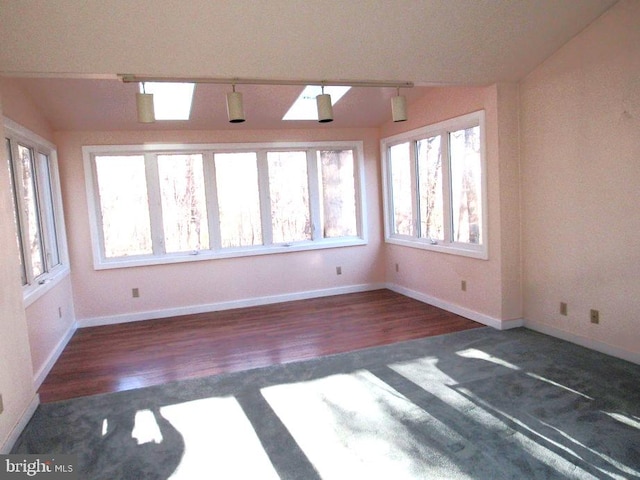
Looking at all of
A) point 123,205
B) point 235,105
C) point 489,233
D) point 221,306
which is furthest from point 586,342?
point 123,205

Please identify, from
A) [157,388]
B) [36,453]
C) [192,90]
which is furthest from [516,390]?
[192,90]

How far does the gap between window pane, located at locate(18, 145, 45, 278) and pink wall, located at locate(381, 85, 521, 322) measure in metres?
3.95

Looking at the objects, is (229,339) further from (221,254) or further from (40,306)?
(40,306)

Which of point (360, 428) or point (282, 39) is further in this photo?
point (282, 39)

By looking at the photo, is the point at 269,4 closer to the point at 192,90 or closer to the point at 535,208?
the point at 192,90

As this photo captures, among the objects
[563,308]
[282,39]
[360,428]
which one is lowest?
[360,428]

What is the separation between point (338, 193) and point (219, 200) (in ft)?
5.21

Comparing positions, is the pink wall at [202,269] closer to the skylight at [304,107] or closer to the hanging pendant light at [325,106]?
the skylight at [304,107]

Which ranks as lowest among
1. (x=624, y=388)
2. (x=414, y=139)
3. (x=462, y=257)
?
(x=624, y=388)

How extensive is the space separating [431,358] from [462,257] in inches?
56.8

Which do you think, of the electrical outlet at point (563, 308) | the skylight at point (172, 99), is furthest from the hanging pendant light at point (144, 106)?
the electrical outlet at point (563, 308)

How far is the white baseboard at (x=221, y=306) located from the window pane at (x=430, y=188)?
4.32ft

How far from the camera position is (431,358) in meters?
3.60

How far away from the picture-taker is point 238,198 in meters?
5.72
